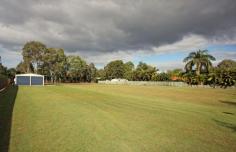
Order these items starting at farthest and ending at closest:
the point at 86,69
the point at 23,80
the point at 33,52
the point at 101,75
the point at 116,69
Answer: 1. the point at 101,75
2. the point at 116,69
3. the point at 86,69
4. the point at 33,52
5. the point at 23,80

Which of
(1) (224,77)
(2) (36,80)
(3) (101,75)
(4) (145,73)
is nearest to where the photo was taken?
(1) (224,77)

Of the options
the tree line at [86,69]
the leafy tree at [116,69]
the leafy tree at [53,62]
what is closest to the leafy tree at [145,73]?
the tree line at [86,69]

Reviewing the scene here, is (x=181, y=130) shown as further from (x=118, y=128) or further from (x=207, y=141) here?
(x=118, y=128)

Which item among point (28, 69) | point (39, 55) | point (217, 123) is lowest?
point (217, 123)

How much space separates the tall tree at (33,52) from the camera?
255ft

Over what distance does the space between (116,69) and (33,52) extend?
52586 millimetres

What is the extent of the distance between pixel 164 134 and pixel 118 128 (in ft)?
5.26

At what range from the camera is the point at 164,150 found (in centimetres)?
538

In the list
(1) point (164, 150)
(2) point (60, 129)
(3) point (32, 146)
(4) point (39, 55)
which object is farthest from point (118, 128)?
(4) point (39, 55)

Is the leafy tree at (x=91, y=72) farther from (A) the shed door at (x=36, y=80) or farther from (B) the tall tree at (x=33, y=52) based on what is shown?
(A) the shed door at (x=36, y=80)

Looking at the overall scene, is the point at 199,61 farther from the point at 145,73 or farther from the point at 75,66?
the point at 75,66

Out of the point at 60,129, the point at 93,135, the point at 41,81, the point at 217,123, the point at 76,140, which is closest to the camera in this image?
the point at 76,140

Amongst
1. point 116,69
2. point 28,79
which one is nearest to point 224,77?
point 28,79

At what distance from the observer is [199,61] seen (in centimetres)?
6338
